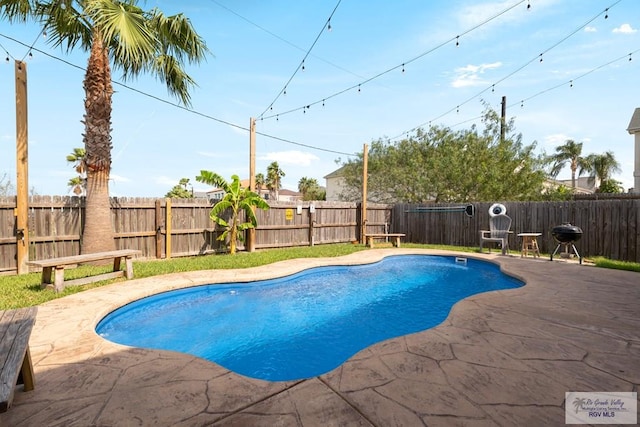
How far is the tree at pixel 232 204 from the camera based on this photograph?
9477mm

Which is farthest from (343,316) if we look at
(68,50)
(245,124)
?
(68,50)

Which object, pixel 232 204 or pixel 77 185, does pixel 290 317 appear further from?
pixel 77 185

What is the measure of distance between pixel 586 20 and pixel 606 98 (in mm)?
3083

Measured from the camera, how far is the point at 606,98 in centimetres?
922

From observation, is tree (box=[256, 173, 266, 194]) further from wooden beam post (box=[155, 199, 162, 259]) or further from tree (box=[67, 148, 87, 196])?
wooden beam post (box=[155, 199, 162, 259])

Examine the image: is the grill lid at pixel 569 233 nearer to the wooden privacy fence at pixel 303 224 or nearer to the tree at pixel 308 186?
the wooden privacy fence at pixel 303 224

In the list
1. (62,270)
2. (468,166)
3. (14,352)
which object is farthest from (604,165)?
(14,352)

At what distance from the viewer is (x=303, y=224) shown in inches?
478

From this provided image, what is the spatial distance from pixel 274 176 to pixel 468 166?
29786mm

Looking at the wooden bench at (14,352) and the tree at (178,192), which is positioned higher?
the tree at (178,192)

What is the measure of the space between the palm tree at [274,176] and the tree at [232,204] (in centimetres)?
3131

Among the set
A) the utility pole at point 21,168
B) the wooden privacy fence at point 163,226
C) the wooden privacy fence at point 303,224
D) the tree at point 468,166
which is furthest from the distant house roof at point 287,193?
the utility pole at point 21,168

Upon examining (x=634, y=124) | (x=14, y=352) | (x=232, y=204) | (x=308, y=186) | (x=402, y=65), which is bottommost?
(x=14, y=352)

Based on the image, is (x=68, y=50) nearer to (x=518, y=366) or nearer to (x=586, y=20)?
(x=518, y=366)
